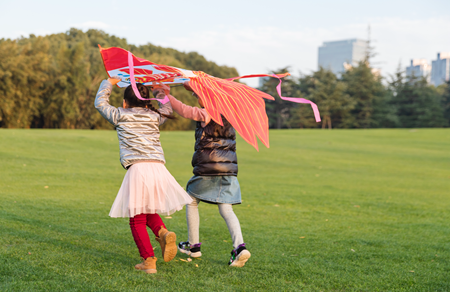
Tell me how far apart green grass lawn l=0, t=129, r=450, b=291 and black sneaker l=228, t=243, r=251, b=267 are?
0.07 metres

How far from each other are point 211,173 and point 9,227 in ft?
8.05

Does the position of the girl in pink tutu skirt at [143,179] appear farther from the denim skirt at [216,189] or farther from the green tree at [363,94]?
the green tree at [363,94]

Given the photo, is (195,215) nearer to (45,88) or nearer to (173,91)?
(45,88)

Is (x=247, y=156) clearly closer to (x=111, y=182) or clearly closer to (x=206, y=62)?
(x=111, y=182)

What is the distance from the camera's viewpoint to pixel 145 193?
348 cm

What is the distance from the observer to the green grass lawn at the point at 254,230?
337cm

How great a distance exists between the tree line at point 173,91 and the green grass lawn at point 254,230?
59.6ft

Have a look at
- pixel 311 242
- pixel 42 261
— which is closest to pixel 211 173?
pixel 42 261

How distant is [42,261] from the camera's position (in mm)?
3475

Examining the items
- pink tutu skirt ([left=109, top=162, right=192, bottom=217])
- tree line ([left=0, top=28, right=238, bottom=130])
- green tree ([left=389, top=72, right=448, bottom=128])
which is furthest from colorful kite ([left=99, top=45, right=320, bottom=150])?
green tree ([left=389, top=72, right=448, bottom=128])

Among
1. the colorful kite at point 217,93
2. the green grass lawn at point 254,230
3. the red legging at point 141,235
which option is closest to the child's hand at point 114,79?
the colorful kite at point 217,93

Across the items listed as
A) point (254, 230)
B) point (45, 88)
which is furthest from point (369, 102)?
point (254, 230)

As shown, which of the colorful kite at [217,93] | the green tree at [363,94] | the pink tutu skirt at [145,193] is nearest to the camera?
the colorful kite at [217,93]

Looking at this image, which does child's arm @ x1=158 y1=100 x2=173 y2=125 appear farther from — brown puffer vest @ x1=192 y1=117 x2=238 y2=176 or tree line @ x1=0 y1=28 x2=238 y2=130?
tree line @ x1=0 y1=28 x2=238 y2=130
